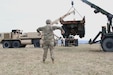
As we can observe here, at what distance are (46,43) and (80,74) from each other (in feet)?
11.5

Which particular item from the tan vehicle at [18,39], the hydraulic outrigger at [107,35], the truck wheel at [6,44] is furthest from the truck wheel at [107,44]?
the truck wheel at [6,44]

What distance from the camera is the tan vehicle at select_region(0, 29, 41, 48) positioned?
124 feet

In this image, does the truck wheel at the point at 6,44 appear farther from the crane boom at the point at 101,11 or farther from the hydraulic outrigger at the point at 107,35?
the hydraulic outrigger at the point at 107,35

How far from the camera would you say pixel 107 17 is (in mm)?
24500

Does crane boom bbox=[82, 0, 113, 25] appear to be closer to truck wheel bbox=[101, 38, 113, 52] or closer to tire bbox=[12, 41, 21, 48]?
truck wheel bbox=[101, 38, 113, 52]

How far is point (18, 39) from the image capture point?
38688mm

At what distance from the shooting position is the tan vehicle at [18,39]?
37938 millimetres

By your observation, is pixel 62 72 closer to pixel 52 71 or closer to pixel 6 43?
pixel 52 71

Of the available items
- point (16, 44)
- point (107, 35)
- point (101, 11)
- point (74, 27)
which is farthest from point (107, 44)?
point (16, 44)

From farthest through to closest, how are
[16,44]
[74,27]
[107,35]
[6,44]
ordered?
[6,44] < [16,44] < [74,27] < [107,35]

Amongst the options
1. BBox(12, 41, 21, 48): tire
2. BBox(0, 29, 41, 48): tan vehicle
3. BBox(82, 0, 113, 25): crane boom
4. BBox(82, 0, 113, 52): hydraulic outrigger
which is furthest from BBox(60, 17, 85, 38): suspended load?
BBox(12, 41, 21, 48): tire

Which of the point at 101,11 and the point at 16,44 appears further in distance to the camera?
the point at 16,44

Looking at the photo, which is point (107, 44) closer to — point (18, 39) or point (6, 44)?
point (18, 39)

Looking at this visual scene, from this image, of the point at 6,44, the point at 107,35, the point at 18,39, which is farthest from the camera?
the point at 6,44
